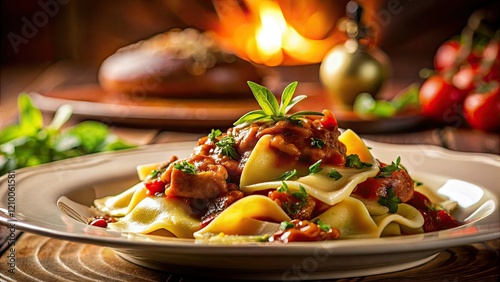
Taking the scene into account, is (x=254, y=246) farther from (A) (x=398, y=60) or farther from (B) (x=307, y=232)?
(A) (x=398, y=60)

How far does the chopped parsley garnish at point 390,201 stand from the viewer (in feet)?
9.70

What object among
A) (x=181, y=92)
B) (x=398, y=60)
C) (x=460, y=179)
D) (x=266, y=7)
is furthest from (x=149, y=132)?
(x=398, y=60)

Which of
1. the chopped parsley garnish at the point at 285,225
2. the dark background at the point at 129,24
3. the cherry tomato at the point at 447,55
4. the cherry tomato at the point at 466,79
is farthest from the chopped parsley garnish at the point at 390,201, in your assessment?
the dark background at the point at 129,24

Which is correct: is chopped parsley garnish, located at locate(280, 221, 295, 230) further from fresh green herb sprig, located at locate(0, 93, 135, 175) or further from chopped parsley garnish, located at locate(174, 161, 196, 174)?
fresh green herb sprig, located at locate(0, 93, 135, 175)

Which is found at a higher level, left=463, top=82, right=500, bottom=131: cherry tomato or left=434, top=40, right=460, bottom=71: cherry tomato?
left=434, top=40, right=460, bottom=71: cherry tomato

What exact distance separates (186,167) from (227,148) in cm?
21

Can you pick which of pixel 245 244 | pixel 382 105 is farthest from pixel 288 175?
pixel 382 105

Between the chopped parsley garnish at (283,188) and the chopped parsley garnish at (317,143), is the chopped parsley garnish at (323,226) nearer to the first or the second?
the chopped parsley garnish at (283,188)

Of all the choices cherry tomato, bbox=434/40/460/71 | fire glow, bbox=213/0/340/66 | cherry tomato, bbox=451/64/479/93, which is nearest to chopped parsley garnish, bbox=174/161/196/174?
cherry tomato, bbox=451/64/479/93

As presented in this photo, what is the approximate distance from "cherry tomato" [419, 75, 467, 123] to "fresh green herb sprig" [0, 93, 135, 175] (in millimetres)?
3064

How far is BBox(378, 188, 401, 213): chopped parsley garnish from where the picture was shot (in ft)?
9.70

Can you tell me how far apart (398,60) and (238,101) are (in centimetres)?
464

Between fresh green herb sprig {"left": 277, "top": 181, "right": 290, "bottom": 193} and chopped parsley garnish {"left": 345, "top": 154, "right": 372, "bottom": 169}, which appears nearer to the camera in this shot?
fresh green herb sprig {"left": 277, "top": 181, "right": 290, "bottom": 193}

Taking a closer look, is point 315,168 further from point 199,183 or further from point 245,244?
Result: point 245,244
